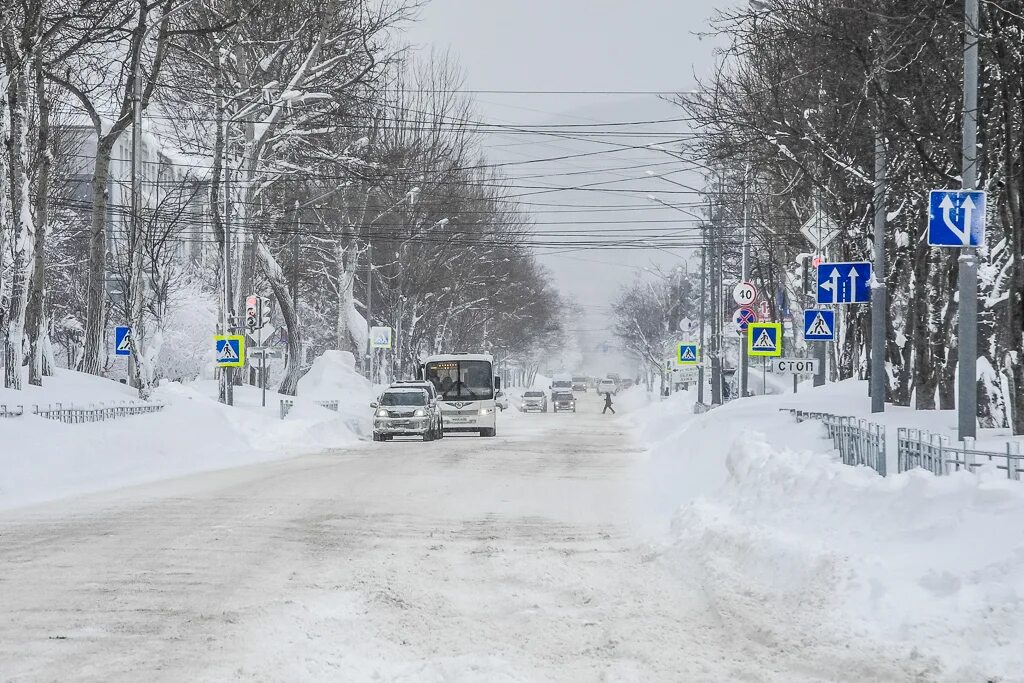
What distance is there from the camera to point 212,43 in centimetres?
4228

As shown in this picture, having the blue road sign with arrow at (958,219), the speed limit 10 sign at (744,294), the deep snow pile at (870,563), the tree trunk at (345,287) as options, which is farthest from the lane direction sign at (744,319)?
the deep snow pile at (870,563)

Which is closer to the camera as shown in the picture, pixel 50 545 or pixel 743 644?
pixel 743 644

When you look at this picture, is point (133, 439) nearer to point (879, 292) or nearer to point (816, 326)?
point (879, 292)

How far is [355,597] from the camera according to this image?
10.0m

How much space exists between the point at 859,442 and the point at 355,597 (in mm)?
7576

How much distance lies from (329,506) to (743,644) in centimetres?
897

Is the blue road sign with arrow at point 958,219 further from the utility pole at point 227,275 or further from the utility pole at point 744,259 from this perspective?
the utility pole at point 744,259

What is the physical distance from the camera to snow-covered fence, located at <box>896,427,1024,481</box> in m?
11.6

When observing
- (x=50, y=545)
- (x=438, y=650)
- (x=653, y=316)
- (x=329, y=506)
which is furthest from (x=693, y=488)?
(x=653, y=316)

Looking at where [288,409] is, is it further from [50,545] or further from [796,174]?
[50,545]

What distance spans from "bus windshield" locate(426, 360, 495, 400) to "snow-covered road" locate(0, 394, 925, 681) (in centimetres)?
2822

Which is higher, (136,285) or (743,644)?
(136,285)

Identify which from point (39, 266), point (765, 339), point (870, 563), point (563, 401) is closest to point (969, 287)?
point (870, 563)

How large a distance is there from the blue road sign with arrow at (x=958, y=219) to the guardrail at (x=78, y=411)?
1409 centimetres
